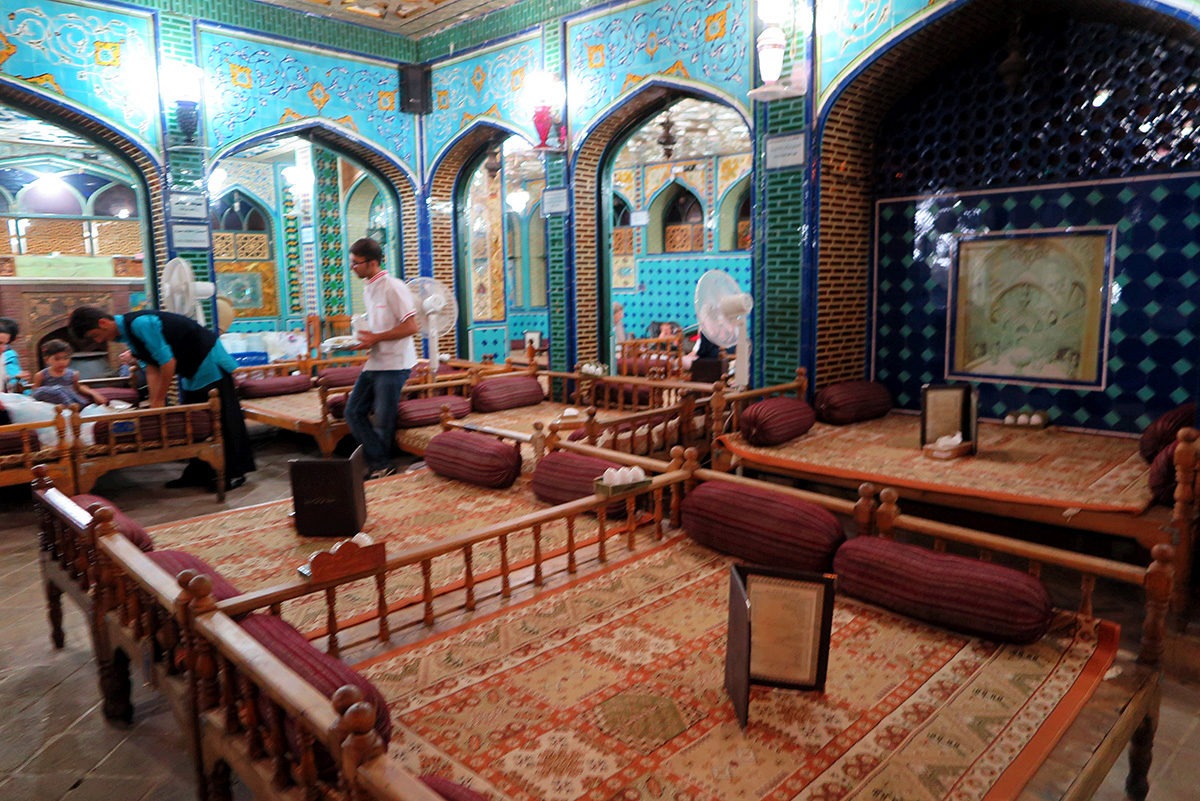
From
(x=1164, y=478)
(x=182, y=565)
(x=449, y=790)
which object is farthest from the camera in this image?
(x=1164, y=478)

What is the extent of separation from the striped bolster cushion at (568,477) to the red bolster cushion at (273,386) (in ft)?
21.0

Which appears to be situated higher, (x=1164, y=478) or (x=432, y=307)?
(x=432, y=307)

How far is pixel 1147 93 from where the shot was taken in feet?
20.8

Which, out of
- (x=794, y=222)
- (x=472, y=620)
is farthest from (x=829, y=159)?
(x=472, y=620)

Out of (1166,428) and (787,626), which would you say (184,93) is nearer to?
(787,626)

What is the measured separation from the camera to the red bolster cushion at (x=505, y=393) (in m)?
8.49

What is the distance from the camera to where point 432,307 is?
8.58 meters

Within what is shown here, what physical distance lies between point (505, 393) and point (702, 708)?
243 inches

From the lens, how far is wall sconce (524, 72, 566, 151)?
9.16 meters

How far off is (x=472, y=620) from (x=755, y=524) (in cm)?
139

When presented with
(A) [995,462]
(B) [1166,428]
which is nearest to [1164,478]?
(B) [1166,428]

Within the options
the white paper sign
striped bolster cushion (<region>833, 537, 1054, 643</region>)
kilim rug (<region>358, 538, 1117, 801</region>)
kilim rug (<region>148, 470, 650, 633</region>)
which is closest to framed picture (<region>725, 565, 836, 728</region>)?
kilim rug (<region>358, 538, 1117, 801</region>)

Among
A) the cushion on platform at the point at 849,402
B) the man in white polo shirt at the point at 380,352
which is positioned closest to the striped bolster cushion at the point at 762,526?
the man in white polo shirt at the point at 380,352

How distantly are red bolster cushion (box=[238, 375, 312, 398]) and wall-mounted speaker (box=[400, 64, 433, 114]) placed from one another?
392cm
